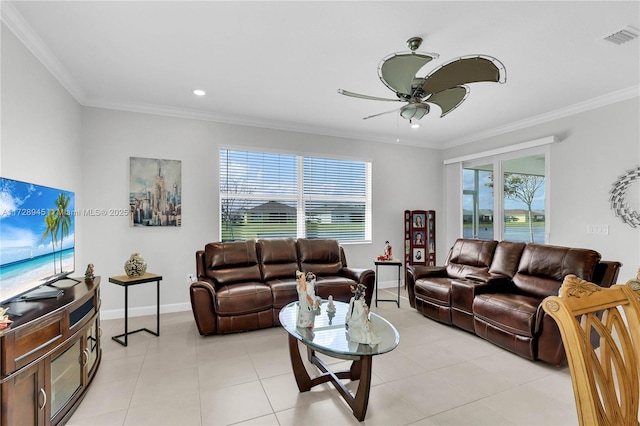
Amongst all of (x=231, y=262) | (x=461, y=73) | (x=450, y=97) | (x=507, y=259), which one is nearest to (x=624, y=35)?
(x=450, y=97)

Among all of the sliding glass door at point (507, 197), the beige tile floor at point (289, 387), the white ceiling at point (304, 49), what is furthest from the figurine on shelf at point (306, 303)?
the sliding glass door at point (507, 197)

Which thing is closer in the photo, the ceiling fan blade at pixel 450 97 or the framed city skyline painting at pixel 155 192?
the ceiling fan blade at pixel 450 97

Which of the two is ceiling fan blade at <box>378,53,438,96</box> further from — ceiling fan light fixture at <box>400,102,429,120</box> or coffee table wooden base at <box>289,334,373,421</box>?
coffee table wooden base at <box>289,334,373,421</box>

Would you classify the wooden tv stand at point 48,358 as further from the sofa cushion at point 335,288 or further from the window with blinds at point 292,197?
the window with blinds at point 292,197

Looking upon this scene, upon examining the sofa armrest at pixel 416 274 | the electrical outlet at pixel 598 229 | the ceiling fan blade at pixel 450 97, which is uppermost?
the ceiling fan blade at pixel 450 97

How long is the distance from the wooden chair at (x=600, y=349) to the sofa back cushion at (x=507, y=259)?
8.60 feet

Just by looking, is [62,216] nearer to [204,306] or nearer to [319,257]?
[204,306]

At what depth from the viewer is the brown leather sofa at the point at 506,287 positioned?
2754mm

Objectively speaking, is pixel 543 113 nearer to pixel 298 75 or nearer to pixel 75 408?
pixel 298 75

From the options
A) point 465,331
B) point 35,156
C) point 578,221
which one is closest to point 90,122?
point 35,156

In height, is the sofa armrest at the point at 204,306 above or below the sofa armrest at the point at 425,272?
below

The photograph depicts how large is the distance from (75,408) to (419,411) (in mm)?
2285

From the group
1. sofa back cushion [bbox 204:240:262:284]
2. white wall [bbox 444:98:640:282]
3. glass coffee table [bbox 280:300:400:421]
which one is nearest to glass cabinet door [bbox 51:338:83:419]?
glass coffee table [bbox 280:300:400:421]

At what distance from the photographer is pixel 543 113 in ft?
14.3
